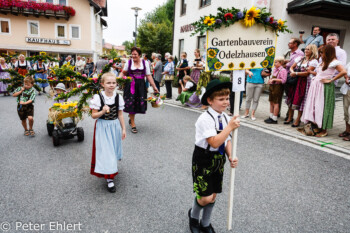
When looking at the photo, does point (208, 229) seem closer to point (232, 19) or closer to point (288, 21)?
point (232, 19)

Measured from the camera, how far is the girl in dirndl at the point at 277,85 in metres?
6.71

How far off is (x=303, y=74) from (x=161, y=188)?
4970 millimetres

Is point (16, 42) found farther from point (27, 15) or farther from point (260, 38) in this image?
point (260, 38)

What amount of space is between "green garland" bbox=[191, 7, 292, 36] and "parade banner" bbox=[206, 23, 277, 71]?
49 millimetres

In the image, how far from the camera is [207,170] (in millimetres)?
2207

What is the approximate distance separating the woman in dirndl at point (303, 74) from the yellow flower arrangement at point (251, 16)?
437cm

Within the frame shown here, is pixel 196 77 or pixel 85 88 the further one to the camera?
pixel 196 77

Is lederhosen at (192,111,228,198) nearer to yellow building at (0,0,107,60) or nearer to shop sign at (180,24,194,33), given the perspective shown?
shop sign at (180,24,194,33)

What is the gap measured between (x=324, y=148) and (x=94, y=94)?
15.4 ft

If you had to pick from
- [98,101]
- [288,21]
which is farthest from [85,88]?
[288,21]

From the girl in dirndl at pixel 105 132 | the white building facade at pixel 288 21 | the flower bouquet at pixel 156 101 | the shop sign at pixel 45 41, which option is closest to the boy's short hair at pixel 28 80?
the flower bouquet at pixel 156 101

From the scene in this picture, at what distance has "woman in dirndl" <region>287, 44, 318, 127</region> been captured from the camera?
6.01 meters

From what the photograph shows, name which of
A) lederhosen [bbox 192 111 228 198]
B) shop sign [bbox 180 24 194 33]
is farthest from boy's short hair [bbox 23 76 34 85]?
shop sign [bbox 180 24 194 33]

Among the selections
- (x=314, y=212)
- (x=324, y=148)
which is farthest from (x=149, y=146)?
(x=324, y=148)
